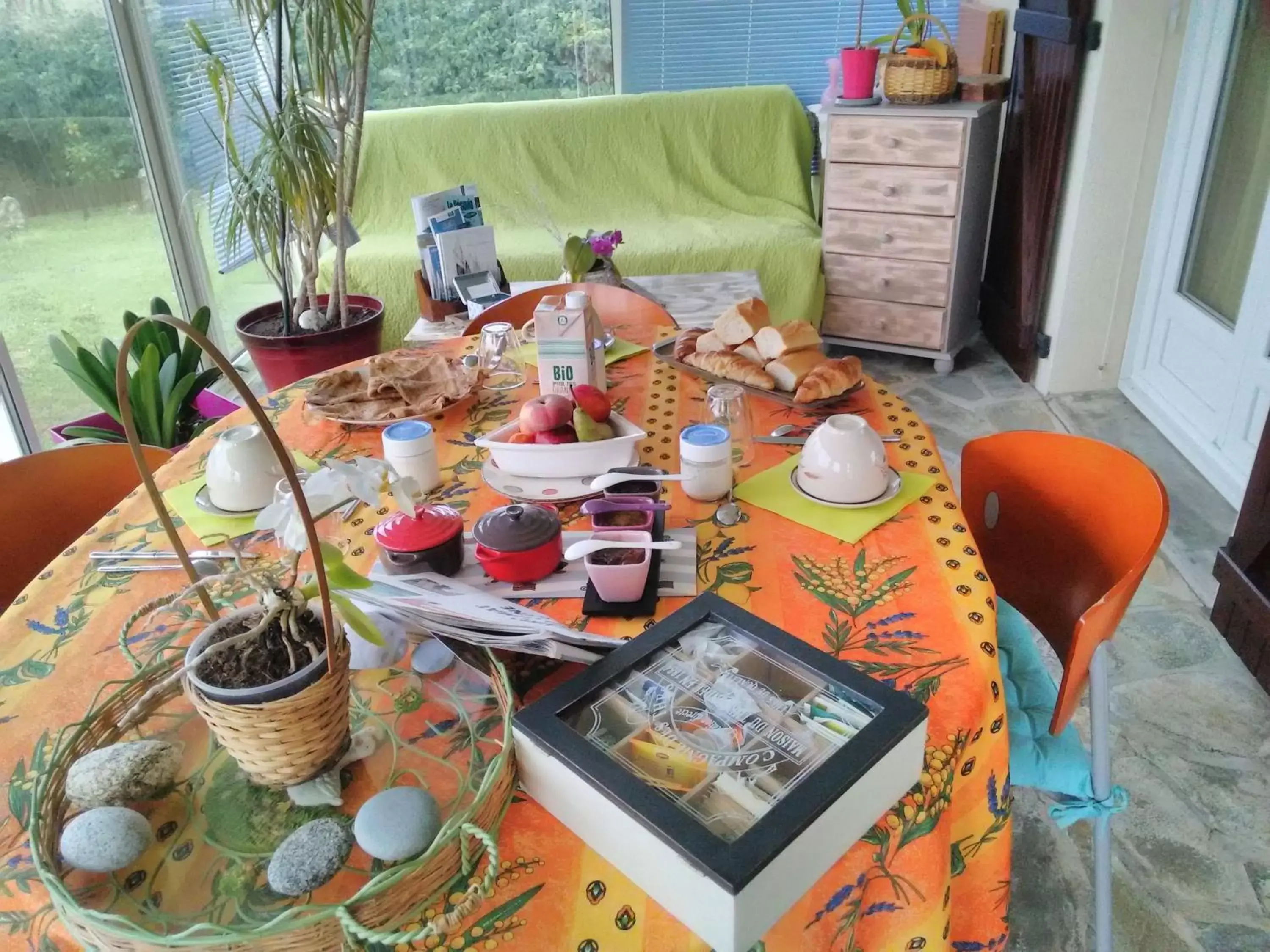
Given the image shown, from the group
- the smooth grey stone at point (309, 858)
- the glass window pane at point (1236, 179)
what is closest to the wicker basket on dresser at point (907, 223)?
the glass window pane at point (1236, 179)

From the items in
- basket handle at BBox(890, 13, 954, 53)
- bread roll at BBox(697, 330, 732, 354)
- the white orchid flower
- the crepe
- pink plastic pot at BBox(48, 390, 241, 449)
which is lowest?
pink plastic pot at BBox(48, 390, 241, 449)

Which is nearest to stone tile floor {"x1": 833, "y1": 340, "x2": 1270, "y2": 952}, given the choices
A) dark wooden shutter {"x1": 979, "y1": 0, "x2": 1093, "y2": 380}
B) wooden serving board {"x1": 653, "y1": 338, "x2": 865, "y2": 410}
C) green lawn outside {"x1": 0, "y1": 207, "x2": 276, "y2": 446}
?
wooden serving board {"x1": 653, "y1": 338, "x2": 865, "y2": 410}

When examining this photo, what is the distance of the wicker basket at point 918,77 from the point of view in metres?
3.03

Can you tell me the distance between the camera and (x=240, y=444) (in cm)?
113

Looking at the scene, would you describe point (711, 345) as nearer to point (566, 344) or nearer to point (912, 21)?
point (566, 344)

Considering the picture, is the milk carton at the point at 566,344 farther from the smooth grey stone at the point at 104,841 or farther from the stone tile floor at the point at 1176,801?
the stone tile floor at the point at 1176,801

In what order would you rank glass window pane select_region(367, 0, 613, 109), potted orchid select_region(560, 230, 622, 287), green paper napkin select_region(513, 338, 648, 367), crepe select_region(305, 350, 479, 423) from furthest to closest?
1. glass window pane select_region(367, 0, 613, 109)
2. potted orchid select_region(560, 230, 622, 287)
3. green paper napkin select_region(513, 338, 648, 367)
4. crepe select_region(305, 350, 479, 423)

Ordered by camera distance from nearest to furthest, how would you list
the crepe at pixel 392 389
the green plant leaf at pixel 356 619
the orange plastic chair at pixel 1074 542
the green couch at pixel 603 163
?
1. the green plant leaf at pixel 356 619
2. the orange plastic chair at pixel 1074 542
3. the crepe at pixel 392 389
4. the green couch at pixel 603 163

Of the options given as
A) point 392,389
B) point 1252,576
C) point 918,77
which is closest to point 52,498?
point 392,389

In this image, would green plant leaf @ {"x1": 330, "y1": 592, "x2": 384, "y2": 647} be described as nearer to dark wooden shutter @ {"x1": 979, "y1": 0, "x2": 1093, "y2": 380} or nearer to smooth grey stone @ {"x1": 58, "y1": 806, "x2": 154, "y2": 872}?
smooth grey stone @ {"x1": 58, "y1": 806, "x2": 154, "y2": 872}

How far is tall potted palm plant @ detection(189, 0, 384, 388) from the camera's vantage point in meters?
2.18

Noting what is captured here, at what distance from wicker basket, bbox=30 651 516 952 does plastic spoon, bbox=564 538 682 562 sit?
0.22m

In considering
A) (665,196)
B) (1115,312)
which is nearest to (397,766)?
(1115,312)

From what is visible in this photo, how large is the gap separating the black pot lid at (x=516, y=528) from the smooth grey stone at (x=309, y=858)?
1.13 ft
